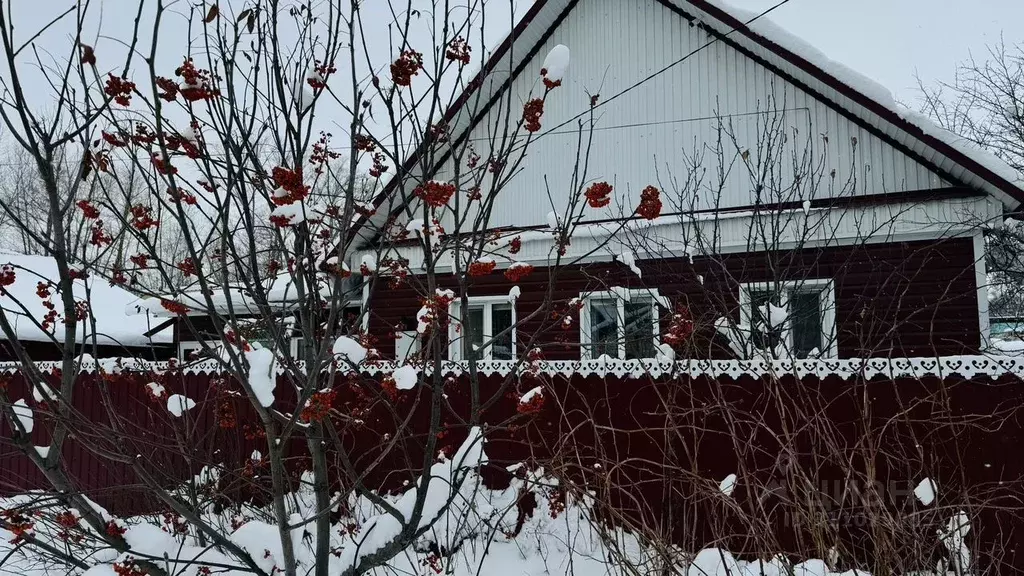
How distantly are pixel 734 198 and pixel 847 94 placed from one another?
1551 millimetres

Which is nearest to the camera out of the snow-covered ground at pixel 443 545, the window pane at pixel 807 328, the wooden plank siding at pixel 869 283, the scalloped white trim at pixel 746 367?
the snow-covered ground at pixel 443 545

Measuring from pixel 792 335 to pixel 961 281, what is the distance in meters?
1.75

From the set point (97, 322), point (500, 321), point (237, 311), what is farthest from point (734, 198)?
point (97, 322)

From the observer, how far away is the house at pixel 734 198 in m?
6.60

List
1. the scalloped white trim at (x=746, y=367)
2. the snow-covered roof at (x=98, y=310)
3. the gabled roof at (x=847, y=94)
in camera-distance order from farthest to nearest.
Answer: the snow-covered roof at (x=98, y=310)
the gabled roof at (x=847, y=94)
the scalloped white trim at (x=746, y=367)

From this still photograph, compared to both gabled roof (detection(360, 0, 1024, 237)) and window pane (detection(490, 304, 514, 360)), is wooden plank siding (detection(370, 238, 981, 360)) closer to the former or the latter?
gabled roof (detection(360, 0, 1024, 237))

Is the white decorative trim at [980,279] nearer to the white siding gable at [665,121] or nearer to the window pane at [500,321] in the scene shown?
the white siding gable at [665,121]

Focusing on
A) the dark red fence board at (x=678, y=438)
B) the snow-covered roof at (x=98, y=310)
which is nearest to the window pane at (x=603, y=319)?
the dark red fence board at (x=678, y=438)

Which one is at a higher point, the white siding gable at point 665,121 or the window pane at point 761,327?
the white siding gable at point 665,121

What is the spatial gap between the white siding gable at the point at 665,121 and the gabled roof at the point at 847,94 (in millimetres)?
111

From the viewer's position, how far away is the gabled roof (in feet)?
21.0

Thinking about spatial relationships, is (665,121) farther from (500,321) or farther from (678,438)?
(678,438)

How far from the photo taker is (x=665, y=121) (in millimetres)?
8453

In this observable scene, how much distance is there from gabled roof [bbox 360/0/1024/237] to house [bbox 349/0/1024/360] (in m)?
0.02
